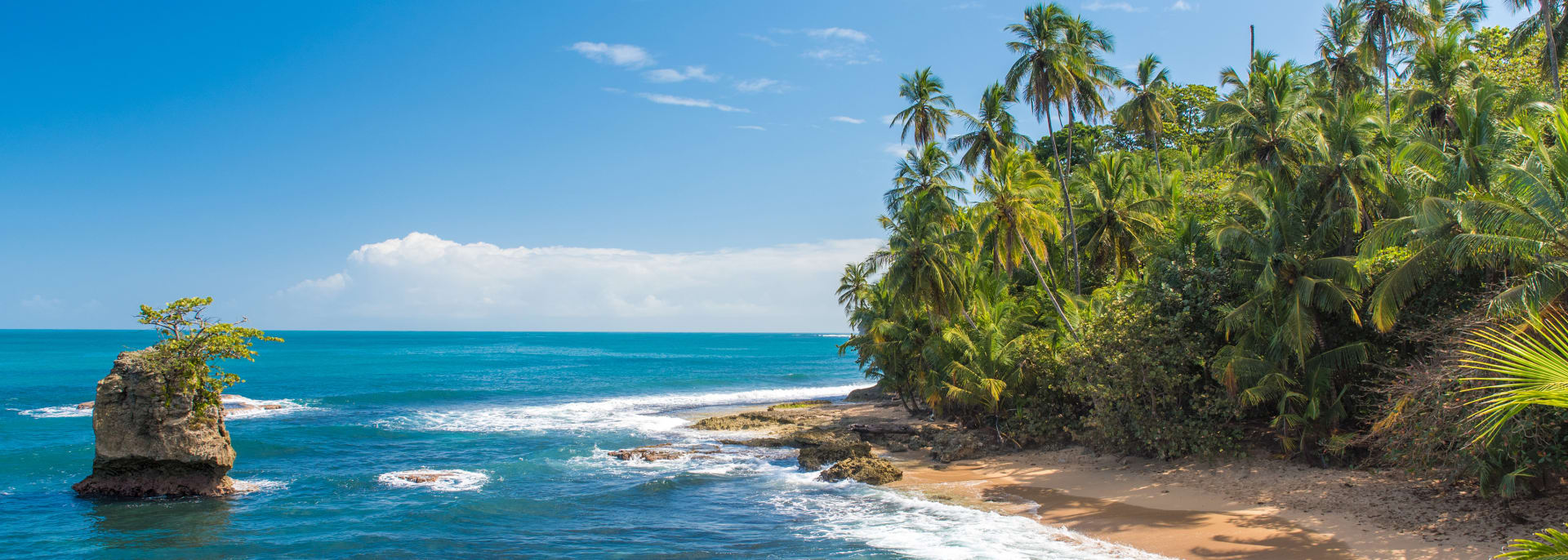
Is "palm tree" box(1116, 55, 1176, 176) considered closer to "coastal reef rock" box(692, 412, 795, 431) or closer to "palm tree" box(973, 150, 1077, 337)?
"palm tree" box(973, 150, 1077, 337)

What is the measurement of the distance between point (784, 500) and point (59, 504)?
62.6ft

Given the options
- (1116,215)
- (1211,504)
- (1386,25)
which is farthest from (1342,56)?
(1211,504)

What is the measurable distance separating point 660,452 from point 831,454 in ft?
21.4

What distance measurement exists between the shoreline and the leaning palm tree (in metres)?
16.3

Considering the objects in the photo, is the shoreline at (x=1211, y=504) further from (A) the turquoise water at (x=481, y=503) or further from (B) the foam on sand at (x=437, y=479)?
(B) the foam on sand at (x=437, y=479)

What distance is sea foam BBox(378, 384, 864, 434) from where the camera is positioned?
36.9m

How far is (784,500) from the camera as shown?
21.1 m

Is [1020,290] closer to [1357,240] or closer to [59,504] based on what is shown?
[1357,240]

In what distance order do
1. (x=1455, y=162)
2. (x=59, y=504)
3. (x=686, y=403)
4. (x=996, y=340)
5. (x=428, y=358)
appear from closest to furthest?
(x=1455, y=162)
(x=59, y=504)
(x=996, y=340)
(x=686, y=403)
(x=428, y=358)

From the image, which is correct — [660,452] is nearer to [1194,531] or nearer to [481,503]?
[481,503]

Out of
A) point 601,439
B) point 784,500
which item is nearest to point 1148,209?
point 784,500

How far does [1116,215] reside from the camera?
2794 centimetres

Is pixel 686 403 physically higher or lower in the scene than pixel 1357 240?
lower

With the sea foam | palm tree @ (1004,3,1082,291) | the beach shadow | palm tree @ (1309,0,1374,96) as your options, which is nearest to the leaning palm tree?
palm tree @ (1309,0,1374,96)
